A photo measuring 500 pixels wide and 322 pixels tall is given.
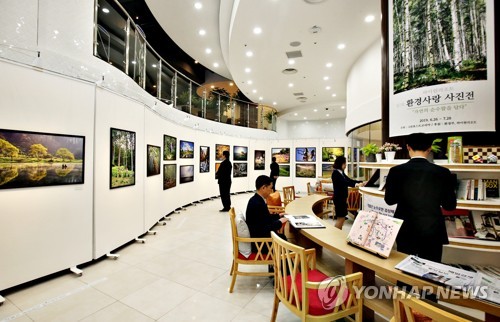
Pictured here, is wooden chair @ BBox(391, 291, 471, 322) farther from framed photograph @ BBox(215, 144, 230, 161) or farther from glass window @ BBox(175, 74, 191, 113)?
framed photograph @ BBox(215, 144, 230, 161)

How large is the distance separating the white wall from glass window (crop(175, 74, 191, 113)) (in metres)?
5.64

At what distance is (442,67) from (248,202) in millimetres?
2995

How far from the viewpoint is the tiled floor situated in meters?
2.41

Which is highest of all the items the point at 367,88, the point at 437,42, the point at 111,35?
the point at 111,35

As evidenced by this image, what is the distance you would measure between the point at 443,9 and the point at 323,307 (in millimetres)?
3779

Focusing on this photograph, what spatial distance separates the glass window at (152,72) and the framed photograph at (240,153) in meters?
5.00

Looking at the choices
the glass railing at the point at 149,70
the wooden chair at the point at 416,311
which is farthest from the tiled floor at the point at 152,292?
the glass railing at the point at 149,70

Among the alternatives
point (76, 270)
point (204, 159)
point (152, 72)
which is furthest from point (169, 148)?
point (76, 270)

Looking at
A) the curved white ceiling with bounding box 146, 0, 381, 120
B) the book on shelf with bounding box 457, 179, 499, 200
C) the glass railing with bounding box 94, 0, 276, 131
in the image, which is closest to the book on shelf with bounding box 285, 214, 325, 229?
the book on shelf with bounding box 457, 179, 499, 200

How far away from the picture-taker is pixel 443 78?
3008 millimetres

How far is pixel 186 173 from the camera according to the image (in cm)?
787

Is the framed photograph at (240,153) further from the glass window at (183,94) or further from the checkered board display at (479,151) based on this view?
the checkered board display at (479,151)

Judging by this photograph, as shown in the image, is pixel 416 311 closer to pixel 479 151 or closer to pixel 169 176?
pixel 479 151

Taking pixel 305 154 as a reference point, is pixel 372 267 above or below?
below
